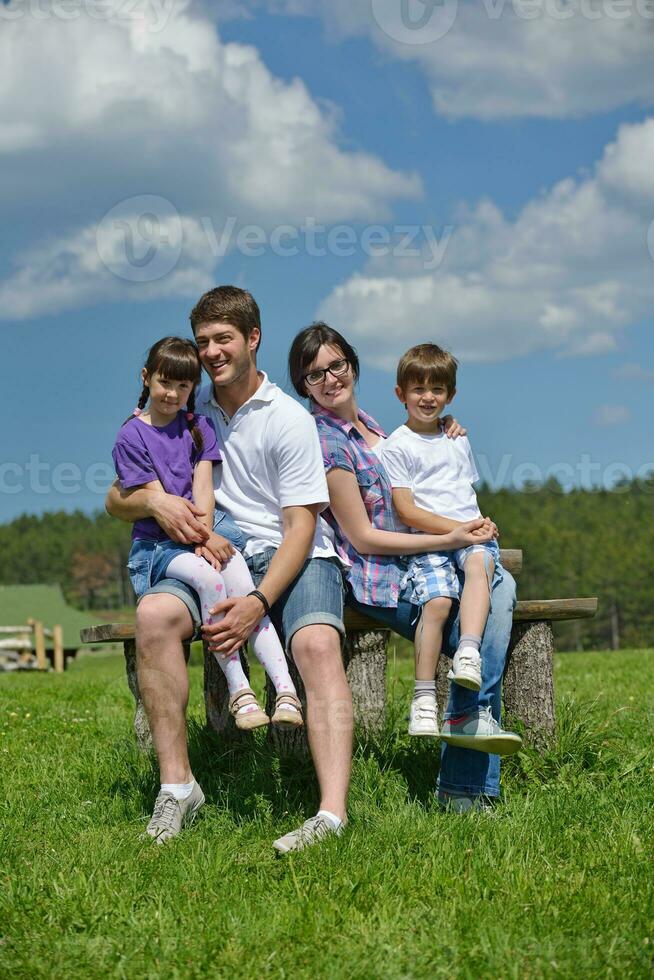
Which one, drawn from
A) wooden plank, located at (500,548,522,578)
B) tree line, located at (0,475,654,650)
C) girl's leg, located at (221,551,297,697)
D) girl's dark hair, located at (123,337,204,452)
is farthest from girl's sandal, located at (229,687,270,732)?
tree line, located at (0,475,654,650)

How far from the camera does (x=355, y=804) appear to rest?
428cm

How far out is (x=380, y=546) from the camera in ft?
14.8

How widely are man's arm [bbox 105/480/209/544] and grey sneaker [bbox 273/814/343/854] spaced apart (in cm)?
120

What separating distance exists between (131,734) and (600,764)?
7.98ft

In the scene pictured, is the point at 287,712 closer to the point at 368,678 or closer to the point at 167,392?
the point at 368,678

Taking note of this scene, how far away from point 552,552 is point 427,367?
307 feet

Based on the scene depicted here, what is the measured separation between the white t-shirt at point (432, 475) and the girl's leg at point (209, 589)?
3.35 feet

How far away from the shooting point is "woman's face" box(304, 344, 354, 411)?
15.4 feet

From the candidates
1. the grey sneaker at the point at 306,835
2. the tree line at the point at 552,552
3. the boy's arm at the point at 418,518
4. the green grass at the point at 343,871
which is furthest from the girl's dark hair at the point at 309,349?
the tree line at the point at 552,552

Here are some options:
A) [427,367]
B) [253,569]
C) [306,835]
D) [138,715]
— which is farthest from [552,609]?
[138,715]

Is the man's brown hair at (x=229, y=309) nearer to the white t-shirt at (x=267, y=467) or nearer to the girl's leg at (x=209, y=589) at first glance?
the white t-shirt at (x=267, y=467)

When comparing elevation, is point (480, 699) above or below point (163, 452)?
below

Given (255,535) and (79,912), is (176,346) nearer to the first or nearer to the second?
(255,535)

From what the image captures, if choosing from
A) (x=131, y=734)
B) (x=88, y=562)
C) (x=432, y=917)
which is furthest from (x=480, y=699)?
(x=88, y=562)
